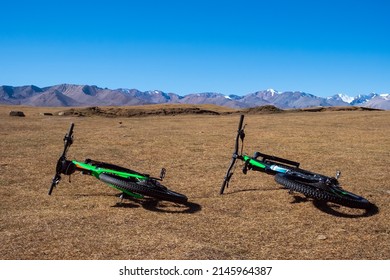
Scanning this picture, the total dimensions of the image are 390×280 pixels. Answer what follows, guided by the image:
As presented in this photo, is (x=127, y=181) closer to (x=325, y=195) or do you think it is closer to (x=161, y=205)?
(x=161, y=205)

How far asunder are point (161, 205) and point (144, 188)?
4.03 ft

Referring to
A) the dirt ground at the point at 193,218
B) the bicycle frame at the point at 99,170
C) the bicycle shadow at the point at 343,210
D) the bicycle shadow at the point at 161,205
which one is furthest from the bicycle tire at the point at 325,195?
the bicycle frame at the point at 99,170

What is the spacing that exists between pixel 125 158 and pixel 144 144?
4852 mm

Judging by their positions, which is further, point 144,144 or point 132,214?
point 144,144

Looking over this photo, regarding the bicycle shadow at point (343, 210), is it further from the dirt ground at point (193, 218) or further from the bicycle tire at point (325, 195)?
the bicycle tire at point (325, 195)

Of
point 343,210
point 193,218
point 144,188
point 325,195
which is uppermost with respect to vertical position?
point 325,195

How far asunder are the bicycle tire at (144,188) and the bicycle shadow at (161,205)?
0.30 metres

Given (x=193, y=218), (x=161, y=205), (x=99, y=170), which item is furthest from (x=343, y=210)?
(x=99, y=170)

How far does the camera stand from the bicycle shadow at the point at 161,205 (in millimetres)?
11405

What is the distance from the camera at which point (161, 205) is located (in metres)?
11.9

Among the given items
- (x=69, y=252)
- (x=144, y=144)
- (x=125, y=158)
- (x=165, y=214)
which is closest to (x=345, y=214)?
(x=165, y=214)
